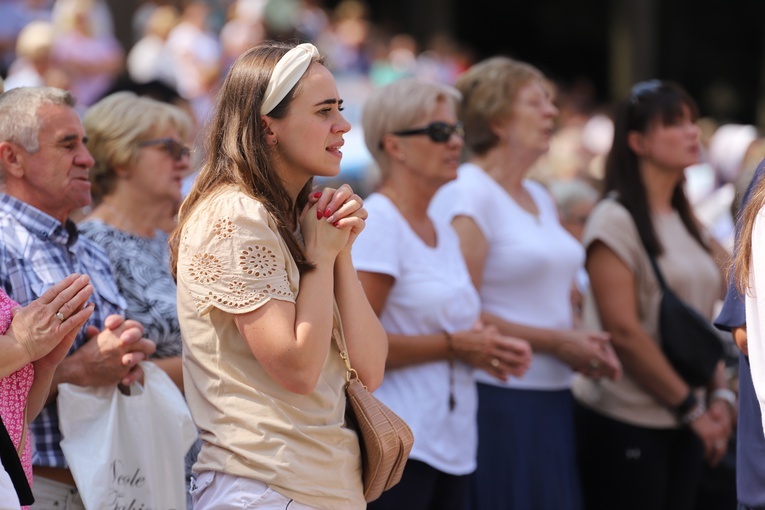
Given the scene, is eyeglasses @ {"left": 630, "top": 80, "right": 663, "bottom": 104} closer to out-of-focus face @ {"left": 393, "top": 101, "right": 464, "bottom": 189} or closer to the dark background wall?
out-of-focus face @ {"left": 393, "top": 101, "right": 464, "bottom": 189}

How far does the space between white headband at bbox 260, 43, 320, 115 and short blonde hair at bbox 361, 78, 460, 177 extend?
1266 mm

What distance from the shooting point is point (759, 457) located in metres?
2.93

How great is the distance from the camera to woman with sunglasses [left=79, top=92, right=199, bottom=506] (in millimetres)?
3676

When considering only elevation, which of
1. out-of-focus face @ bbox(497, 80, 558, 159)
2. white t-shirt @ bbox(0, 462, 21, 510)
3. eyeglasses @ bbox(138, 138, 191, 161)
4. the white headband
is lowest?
white t-shirt @ bbox(0, 462, 21, 510)

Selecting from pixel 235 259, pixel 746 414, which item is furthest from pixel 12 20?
pixel 746 414

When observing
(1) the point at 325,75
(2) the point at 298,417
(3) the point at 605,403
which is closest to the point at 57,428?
(2) the point at 298,417

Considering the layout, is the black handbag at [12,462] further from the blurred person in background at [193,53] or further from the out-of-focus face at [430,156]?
the blurred person in background at [193,53]

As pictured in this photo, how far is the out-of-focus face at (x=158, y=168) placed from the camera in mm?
3809

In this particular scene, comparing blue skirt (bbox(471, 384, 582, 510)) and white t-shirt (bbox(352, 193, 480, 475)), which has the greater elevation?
white t-shirt (bbox(352, 193, 480, 475))

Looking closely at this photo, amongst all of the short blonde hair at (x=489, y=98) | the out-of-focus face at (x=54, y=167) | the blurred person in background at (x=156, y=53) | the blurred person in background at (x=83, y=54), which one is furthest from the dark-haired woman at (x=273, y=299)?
the blurred person in background at (x=156, y=53)

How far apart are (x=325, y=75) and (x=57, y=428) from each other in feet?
4.33

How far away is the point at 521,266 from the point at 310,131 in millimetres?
1738

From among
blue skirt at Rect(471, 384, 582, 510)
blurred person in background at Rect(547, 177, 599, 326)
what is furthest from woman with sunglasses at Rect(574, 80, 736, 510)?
blurred person in background at Rect(547, 177, 599, 326)

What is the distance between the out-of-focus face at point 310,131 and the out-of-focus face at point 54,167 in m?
0.81
